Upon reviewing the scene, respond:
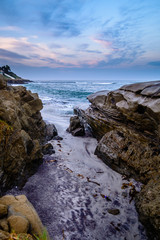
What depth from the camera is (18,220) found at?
6.06 feet

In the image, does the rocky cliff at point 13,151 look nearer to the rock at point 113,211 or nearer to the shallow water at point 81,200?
the shallow water at point 81,200

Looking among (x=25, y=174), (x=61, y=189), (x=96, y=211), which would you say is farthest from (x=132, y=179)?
(x=25, y=174)

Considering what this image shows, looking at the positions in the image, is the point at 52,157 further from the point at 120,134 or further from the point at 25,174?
the point at 120,134

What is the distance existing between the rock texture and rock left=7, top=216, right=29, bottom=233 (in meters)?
2.53

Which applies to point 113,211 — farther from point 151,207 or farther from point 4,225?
point 4,225

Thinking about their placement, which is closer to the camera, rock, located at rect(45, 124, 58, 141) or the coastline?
the coastline

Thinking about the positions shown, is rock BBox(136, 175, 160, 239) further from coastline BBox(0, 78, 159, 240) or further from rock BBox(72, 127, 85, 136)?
rock BBox(72, 127, 85, 136)

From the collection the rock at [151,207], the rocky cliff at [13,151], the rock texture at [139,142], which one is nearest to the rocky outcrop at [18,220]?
the rocky cliff at [13,151]

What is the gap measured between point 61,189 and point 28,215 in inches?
72.3

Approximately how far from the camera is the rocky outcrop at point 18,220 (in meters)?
1.72

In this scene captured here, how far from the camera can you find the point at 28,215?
86.6 inches

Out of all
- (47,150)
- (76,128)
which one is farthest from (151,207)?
(76,128)

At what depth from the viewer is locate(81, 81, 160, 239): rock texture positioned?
3348 mm

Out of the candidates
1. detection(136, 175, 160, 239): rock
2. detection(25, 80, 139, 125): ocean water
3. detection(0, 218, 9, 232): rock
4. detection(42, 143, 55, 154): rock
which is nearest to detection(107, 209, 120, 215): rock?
detection(136, 175, 160, 239): rock
